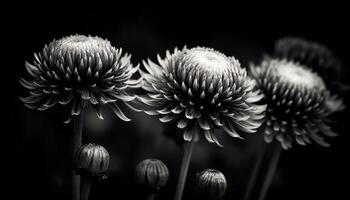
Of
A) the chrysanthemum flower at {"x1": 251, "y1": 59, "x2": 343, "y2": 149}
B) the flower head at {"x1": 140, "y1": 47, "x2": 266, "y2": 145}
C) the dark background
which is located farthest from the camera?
the dark background

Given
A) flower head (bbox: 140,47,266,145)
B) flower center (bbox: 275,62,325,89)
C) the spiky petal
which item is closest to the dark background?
the spiky petal

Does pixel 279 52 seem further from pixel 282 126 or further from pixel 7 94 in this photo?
pixel 7 94

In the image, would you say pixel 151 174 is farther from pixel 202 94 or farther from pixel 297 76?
pixel 297 76

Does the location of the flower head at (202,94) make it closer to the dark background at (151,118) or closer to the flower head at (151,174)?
the flower head at (151,174)

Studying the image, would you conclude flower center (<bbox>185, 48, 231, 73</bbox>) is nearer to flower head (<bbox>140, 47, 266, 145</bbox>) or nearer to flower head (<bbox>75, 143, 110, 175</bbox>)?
flower head (<bbox>140, 47, 266, 145</bbox>)

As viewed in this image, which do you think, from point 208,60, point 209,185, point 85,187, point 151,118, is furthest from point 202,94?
point 151,118

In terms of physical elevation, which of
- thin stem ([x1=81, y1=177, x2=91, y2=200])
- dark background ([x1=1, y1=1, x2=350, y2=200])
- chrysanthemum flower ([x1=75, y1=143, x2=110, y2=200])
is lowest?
thin stem ([x1=81, y1=177, x2=91, y2=200])
